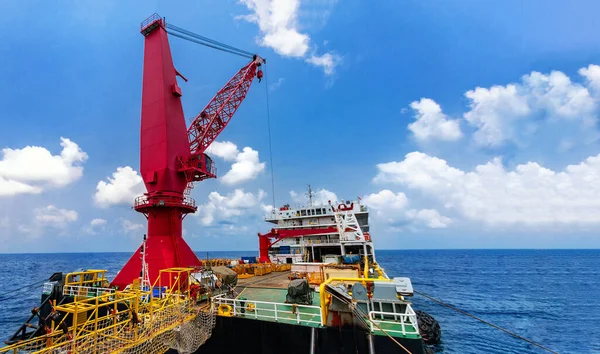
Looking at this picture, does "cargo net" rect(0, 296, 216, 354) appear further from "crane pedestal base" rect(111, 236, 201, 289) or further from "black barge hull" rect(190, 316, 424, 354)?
"crane pedestal base" rect(111, 236, 201, 289)

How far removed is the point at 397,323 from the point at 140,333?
945 centimetres

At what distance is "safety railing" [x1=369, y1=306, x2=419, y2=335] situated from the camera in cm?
1056

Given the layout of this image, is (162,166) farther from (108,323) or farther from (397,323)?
(397,323)

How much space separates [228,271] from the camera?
53.8 ft

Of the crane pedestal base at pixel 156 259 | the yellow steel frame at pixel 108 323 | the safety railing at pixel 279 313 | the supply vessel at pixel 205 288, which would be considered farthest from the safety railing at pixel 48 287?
the safety railing at pixel 279 313

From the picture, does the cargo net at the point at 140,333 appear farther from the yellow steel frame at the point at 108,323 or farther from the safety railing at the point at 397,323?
the safety railing at the point at 397,323

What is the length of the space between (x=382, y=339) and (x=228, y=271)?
9349 mm

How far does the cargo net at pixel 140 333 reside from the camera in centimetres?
866

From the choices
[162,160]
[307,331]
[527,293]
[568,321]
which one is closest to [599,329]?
[568,321]

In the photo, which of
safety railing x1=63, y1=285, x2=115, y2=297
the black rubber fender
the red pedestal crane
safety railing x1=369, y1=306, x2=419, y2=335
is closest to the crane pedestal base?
the red pedestal crane

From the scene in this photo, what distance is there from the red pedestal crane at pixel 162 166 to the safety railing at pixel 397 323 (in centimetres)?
1941

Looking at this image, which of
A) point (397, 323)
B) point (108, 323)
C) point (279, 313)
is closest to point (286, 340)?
point (279, 313)

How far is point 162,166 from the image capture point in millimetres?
25797

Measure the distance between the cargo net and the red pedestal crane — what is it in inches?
468
